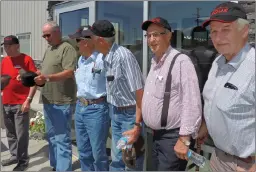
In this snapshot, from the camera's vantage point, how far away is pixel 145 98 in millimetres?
2428

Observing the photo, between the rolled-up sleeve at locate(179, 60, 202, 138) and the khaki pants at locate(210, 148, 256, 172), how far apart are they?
0.25 m

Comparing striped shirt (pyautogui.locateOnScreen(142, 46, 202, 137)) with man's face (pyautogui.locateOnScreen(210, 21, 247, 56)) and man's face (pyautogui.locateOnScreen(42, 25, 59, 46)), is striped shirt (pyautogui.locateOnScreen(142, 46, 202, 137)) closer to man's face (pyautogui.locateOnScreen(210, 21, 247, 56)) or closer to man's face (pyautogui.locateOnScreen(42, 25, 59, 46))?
man's face (pyautogui.locateOnScreen(210, 21, 247, 56))

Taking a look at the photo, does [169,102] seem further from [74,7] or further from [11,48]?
[74,7]

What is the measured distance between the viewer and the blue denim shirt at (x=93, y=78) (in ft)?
10.8

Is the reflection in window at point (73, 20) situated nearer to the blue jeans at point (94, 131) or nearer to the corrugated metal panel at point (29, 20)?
the blue jeans at point (94, 131)

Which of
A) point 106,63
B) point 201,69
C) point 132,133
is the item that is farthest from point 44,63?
point 201,69

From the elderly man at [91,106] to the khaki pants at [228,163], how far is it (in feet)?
4.99

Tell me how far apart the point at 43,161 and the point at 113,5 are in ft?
8.74

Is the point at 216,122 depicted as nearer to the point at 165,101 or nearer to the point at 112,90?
the point at 165,101

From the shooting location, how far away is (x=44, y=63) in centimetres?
378

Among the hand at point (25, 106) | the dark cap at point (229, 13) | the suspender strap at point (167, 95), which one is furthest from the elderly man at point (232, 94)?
the hand at point (25, 106)

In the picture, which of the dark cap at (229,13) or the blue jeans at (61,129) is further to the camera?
the blue jeans at (61,129)

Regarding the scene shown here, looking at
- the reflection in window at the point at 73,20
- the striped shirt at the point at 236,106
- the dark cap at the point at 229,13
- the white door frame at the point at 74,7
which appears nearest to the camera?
the striped shirt at the point at 236,106

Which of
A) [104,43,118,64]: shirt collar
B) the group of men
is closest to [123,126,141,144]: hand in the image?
the group of men
